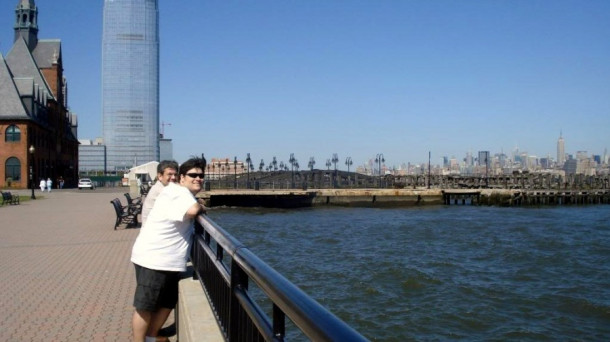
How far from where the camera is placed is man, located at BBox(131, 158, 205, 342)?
4.84 meters

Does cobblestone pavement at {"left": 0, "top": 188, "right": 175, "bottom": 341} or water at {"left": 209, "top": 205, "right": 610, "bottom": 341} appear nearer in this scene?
cobblestone pavement at {"left": 0, "top": 188, "right": 175, "bottom": 341}

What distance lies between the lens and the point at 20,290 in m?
9.20

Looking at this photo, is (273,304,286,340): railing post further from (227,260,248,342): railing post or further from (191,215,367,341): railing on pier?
(227,260,248,342): railing post

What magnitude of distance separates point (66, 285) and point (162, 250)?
551 centimetres

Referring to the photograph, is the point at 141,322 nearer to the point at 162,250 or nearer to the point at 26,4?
the point at 162,250

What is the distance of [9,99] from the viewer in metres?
62.9

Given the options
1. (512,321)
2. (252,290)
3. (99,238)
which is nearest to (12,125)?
(99,238)

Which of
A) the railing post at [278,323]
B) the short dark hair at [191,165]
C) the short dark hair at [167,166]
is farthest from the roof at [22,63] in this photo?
the railing post at [278,323]

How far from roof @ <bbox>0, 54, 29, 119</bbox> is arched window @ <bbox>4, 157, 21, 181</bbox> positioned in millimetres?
4790

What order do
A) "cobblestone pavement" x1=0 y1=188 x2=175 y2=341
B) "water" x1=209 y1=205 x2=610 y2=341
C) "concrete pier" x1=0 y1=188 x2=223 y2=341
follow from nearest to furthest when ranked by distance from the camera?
"concrete pier" x1=0 y1=188 x2=223 y2=341 < "cobblestone pavement" x1=0 y1=188 x2=175 y2=341 < "water" x1=209 y1=205 x2=610 y2=341

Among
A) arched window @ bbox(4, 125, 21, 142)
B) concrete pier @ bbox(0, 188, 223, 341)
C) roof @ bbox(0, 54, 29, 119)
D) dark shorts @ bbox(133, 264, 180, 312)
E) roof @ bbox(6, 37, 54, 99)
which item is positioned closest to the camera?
dark shorts @ bbox(133, 264, 180, 312)

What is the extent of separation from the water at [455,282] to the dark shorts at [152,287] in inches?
274

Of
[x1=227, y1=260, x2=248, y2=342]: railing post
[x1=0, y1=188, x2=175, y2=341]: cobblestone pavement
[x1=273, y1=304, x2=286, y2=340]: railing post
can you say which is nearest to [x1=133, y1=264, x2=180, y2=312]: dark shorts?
[x1=227, y1=260, x2=248, y2=342]: railing post

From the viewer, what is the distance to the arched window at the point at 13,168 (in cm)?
6169
